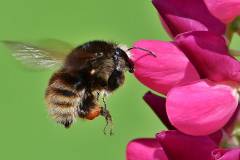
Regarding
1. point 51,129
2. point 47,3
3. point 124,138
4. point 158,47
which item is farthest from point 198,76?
point 47,3

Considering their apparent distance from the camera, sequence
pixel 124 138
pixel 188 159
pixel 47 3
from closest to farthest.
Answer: pixel 188 159 → pixel 124 138 → pixel 47 3

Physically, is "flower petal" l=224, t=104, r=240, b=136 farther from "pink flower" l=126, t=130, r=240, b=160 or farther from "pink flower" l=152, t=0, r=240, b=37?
"pink flower" l=152, t=0, r=240, b=37

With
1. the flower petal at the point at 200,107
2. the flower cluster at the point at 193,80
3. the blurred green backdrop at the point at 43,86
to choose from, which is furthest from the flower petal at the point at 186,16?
the blurred green backdrop at the point at 43,86

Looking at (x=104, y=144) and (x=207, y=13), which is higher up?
(x=207, y=13)

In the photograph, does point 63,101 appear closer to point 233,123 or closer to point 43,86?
point 233,123

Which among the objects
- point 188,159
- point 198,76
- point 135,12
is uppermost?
point 135,12

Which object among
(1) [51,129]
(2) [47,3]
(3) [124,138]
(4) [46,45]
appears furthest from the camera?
(2) [47,3]

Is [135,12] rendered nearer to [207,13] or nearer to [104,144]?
[104,144]

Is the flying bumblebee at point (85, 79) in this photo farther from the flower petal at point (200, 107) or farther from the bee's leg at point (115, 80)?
the flower petal at point (200, 107)
